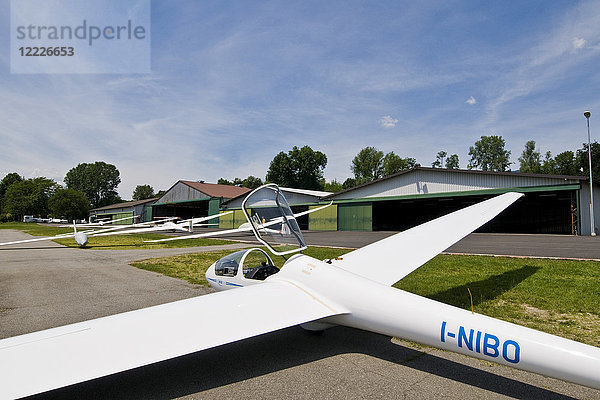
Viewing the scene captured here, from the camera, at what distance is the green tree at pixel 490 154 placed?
9275 centimetres

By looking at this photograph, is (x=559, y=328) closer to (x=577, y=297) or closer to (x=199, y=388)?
(x=577, y=297)

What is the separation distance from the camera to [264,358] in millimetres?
4129

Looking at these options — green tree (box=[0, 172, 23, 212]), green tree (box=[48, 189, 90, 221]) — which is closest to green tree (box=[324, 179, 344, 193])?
green tree (box=[48, 189, 90, 221])

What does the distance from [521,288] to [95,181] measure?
503 ft

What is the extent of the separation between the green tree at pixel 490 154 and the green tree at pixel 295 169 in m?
50.1

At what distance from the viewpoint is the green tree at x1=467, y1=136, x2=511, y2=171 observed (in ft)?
304

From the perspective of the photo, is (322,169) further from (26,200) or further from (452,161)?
(26,200)

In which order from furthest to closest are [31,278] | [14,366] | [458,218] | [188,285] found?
1. [31,278]
2. [188,285]
3. [458,218]
4. [14,366]

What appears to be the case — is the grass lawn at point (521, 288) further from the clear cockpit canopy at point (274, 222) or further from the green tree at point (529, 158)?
the green tree at point (529, 158)

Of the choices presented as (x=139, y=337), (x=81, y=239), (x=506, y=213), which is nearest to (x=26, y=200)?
(x=81, y=239)

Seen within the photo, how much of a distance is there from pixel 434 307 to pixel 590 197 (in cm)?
2750

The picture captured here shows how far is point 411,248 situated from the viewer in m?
6.22

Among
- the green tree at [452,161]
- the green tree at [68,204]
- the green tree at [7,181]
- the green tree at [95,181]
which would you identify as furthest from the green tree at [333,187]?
the green tree at [7,181]

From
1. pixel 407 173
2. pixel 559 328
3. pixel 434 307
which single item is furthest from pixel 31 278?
pixel 407 173
